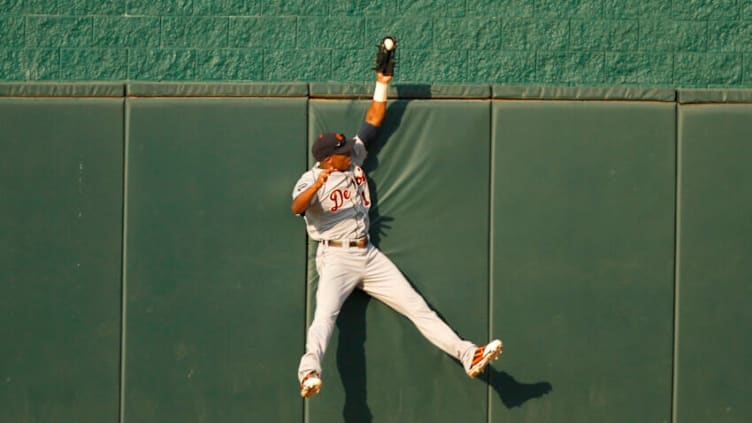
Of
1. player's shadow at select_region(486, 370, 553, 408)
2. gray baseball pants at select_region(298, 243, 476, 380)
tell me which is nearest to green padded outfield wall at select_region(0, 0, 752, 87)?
gray baseball pants at select_region(298, 243, 476, 380)

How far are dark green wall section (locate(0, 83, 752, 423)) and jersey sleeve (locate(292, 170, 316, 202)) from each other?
0.21 metres

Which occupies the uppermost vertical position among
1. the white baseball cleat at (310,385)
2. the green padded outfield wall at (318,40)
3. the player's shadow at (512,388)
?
the green padded outfield wall at (318,40)

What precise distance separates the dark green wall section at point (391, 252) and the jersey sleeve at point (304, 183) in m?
0.21

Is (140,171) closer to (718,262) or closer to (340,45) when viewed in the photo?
(340,45)

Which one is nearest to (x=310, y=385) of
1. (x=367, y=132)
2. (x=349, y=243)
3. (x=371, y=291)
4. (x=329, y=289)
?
(x=329, y=289)

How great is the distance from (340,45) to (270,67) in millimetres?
542

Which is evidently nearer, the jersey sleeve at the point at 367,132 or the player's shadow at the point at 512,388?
the jersey sleeve at the point at 367,132

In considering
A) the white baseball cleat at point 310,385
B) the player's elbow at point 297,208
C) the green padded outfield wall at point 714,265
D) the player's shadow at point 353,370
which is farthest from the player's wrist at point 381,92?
the green padded outfield wall at point 714,265

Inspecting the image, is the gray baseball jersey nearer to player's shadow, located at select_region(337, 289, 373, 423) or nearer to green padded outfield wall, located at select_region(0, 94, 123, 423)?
player's shadow, located at select_region(337, 289, 373, 423)

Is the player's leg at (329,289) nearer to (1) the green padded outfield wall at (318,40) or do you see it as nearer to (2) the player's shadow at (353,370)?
(2) the player's shadow at (353,370)

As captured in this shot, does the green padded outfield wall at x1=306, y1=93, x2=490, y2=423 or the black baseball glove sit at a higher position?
the black baseball glove

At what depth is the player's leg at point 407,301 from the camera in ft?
22.8

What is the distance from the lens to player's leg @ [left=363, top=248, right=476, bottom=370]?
694 centimetres

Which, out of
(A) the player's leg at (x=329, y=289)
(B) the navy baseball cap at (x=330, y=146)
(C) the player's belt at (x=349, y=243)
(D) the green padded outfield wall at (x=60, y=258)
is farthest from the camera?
(D) the green padded outfield wall at (x=60, y=258)
